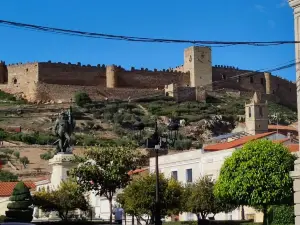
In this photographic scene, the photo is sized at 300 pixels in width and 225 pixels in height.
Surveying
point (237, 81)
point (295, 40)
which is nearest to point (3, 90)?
point (237, 81)

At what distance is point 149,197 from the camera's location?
30.4 m

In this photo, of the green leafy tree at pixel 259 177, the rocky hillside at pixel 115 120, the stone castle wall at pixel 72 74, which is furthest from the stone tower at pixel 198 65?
the green leafy tree at pixel 259 177

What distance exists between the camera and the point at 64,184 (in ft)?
100

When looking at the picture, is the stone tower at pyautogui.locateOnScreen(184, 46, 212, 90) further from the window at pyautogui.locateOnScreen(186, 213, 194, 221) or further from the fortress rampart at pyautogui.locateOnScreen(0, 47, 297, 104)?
the window at pyautogui.locateOnScreen(186, 213, 194, 221)

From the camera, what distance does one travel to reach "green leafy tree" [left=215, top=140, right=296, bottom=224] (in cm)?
2820

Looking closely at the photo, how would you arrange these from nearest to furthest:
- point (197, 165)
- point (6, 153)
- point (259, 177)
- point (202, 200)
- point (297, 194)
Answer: point (297, 194) → point (259, 177) → point (202, 200) → point (197, 165) → point (6, 153)

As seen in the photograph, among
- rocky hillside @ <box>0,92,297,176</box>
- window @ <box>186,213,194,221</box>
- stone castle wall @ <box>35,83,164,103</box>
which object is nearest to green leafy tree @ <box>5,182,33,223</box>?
window @ <box>186,213,194,221</box>

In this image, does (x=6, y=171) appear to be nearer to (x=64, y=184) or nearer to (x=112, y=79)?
(x=64, y=184)

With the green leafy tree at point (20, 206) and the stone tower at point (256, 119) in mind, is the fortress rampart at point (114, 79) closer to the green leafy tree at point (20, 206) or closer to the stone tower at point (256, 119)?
the stone tower at point (256, 119)

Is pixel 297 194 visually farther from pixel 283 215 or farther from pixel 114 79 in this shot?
pixel 114 79

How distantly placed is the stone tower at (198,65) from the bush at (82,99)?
2217 cm

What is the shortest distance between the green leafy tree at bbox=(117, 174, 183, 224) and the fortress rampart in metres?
83.6

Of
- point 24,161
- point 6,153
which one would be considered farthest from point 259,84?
point 24,161

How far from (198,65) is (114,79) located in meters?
15.6
